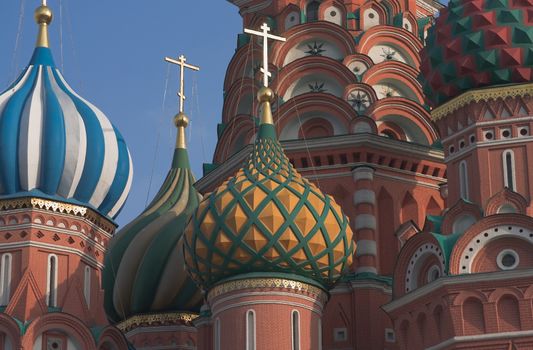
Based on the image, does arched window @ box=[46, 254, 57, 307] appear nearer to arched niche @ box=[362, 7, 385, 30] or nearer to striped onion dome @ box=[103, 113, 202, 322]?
striped onion dome @ box=[103, 113, 202, 322]

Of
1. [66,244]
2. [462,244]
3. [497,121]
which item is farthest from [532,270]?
[66,244]

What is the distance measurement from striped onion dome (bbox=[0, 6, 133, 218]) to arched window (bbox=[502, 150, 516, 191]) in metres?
5.50

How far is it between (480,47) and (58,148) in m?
6.08

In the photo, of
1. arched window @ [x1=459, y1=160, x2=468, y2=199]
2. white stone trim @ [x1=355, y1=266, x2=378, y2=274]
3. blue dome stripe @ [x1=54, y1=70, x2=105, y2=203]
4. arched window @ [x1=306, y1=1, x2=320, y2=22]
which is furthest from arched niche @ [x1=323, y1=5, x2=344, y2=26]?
blue dome stripe @ [x1=54, y1=70, x2=105, y2=203]

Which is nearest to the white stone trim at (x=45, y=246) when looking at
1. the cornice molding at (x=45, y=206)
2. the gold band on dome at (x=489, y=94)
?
the cornice molding at (x=45, y=206)

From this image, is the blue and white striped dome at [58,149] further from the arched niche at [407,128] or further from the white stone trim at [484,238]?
the white stone trim at [484,238]

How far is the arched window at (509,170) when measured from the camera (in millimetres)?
22797

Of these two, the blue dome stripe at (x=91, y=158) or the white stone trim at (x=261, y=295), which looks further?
the blue dome stripe at (x=91, y=158)

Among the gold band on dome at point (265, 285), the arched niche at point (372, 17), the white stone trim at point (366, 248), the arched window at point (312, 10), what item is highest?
the arched window at point (312, 10)

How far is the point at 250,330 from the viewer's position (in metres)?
22.3

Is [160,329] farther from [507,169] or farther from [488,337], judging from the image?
[488,337]

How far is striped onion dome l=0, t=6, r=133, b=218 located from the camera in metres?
23.3

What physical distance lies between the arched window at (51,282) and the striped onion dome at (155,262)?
4092 mm

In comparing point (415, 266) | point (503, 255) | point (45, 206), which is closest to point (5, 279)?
point (45, 206)
